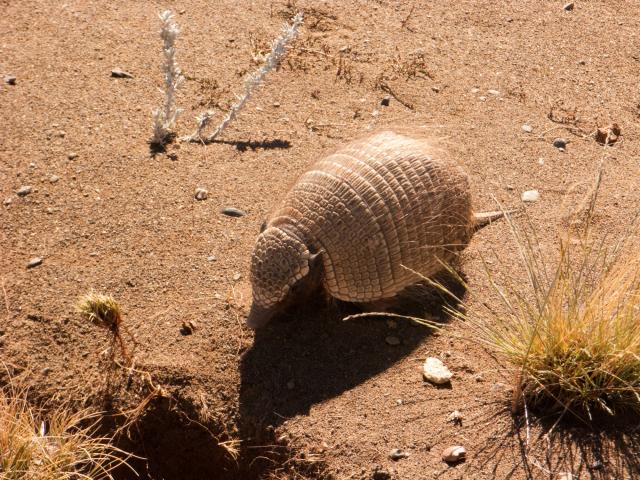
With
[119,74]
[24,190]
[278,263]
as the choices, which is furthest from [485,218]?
[119,74]

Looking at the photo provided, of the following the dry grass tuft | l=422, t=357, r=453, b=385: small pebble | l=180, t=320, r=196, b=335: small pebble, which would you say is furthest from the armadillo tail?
the dry grass tuft

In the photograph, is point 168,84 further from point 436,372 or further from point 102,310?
point 436,372

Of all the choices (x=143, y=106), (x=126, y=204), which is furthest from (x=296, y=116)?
(x=126, y=204)

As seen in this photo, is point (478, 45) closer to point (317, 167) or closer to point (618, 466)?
point (317, 167)

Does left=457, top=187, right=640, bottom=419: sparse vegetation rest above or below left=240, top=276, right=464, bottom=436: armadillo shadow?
above

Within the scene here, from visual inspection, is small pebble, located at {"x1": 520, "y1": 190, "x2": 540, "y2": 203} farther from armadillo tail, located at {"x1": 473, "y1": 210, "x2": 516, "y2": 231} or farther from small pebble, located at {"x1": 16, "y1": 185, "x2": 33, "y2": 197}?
small pebble, located at {"x1": 16, "y1": 185, "x2": 33, "y2": 197}

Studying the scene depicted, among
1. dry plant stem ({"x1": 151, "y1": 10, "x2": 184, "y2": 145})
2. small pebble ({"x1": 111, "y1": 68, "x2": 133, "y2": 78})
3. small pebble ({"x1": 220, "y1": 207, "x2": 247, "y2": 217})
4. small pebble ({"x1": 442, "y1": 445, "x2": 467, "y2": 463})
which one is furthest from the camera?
small pebble ({"x1": 111, "y1": 68, "x2": 133, "y2": 78})
